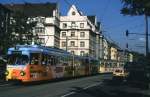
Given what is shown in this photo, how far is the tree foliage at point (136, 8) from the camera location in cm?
2035

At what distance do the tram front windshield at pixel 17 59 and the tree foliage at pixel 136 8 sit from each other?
12994mm

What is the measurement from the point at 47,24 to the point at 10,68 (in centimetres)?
8083

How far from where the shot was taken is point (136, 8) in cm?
2167

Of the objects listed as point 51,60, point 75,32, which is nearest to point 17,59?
point 51,60

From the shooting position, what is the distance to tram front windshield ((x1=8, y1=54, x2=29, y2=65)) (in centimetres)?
3397

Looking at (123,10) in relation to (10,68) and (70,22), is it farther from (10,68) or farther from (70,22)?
(70,22)

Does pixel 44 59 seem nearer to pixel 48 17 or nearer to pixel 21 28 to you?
pixel 21 28

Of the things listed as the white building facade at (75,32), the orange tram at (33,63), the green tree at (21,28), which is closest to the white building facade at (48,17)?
the white building facade at (75,32)

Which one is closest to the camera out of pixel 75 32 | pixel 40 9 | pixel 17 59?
pixel 17 59

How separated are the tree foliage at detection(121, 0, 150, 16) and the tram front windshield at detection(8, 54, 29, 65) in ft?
42.6

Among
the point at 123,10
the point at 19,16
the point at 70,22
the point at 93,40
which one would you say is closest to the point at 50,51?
the point at 123,10

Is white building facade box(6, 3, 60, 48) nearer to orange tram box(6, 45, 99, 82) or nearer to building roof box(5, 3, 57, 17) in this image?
building roof box(5, 3, 57, 17)

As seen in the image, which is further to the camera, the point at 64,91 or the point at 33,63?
the point at 33,63

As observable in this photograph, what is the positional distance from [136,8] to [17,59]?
1476 cm
